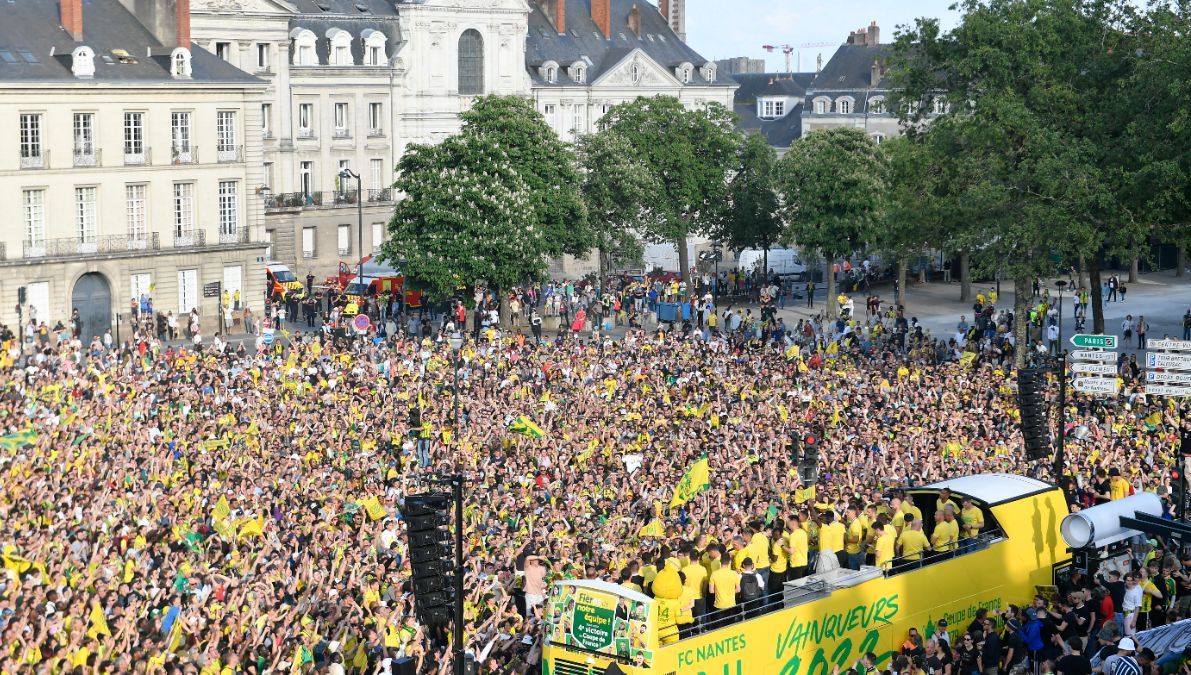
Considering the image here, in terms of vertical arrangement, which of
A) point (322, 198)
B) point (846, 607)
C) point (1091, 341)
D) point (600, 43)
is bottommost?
point (846, 607)

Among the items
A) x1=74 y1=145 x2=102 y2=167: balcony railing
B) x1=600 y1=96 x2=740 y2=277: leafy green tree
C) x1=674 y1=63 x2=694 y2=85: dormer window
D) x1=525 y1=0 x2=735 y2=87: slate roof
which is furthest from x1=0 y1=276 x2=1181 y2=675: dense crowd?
x1=674 y1=63 x2=694 y2=85: dormer window

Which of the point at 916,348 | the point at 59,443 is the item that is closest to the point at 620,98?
the point at 916,348

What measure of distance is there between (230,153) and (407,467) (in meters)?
34.4

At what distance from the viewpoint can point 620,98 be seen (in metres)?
94.4

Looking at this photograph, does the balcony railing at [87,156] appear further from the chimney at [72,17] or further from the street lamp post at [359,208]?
the street lamp post at [359,208]

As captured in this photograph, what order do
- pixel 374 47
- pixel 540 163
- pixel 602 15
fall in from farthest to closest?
pixel 602 15, pixel 374 47, pixel 540 163

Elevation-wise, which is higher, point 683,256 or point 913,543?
point 683,256

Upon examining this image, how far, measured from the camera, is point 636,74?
95.4 meters

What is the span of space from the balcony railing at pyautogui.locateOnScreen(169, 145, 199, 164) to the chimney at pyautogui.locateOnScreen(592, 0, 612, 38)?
121 ft

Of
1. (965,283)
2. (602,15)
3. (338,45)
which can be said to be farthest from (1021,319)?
(602,15)

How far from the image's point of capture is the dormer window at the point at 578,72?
92.2 m

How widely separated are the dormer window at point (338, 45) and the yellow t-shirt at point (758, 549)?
202ft

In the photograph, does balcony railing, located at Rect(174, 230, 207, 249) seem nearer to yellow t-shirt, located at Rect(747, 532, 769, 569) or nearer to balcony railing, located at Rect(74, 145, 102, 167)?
balcony railing, located at Rect(74, 145, 102, 167)

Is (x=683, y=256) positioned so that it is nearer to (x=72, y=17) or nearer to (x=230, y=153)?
(x=230, y=153)
